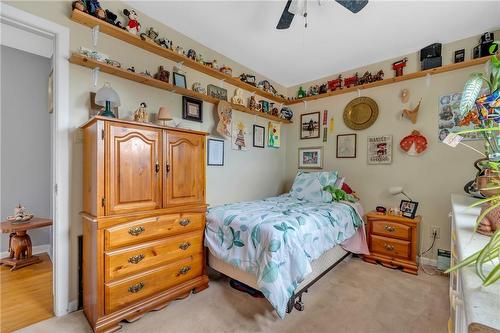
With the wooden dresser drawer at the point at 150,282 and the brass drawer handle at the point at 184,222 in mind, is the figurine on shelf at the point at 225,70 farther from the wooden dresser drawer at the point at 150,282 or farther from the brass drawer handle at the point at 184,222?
the wooden dresser drawer at the point at 150,282

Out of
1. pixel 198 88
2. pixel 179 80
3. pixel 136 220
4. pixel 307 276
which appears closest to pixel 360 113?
pixel 198 88

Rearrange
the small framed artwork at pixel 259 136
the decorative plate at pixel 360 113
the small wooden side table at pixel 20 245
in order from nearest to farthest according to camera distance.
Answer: the small wooden side table at pixel 20 245
the decorative plate at pixel 360 113
the small framed artwork at pixel 259 136

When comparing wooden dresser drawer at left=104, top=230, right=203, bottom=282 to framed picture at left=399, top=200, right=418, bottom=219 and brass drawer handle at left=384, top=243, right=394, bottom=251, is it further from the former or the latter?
framed picture at left=399, top=200, right=418, bottom=219

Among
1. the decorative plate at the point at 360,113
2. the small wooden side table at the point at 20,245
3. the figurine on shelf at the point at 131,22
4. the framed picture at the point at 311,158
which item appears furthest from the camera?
the framed picture at the point at 311,158


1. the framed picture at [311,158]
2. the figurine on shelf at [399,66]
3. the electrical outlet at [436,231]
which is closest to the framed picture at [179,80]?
the framed picture at [311,158]

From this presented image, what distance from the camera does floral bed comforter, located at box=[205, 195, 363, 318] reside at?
161cm

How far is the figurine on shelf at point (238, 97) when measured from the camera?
120 inches

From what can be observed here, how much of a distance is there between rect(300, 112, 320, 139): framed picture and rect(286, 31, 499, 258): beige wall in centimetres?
30

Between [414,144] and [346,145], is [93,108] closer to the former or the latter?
[346,145]

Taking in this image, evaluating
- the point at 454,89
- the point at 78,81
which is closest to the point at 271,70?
the point at 454,89

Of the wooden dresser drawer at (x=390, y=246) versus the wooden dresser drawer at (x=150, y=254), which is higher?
the wooden dresser drawer at (x=150, y=254)

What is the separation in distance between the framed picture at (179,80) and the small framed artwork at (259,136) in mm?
1299

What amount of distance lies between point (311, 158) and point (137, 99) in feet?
8.73

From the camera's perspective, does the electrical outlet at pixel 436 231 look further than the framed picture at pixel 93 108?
Yes
